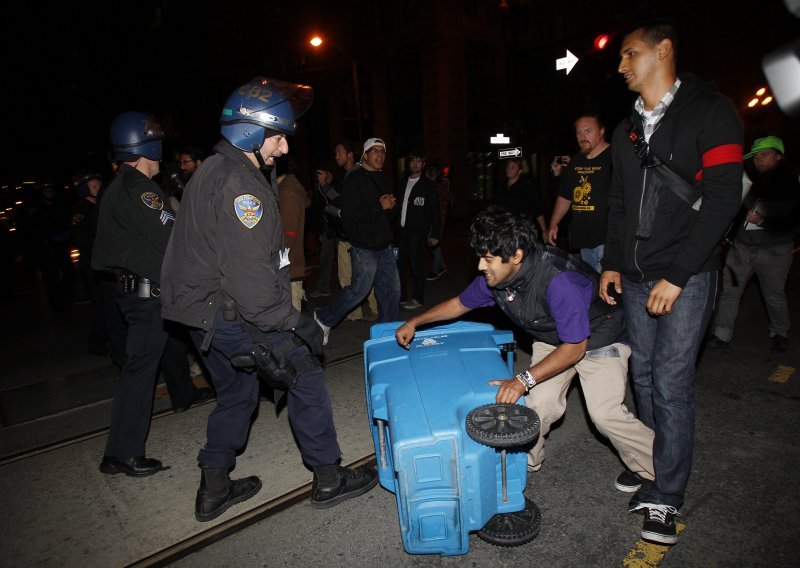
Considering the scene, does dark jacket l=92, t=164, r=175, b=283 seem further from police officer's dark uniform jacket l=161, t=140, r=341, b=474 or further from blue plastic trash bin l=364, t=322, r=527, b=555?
blue plastic trash bin l=364, t=322, r=527, b=555

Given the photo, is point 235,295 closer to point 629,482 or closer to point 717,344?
point 629,482

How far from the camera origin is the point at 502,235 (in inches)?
92.2

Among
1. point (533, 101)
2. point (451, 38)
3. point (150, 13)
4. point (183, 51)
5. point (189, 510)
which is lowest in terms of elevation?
point (189, 510)

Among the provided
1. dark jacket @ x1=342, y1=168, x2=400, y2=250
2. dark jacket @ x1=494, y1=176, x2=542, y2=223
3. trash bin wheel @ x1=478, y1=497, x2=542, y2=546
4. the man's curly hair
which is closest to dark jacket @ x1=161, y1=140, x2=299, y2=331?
the man's curly hair

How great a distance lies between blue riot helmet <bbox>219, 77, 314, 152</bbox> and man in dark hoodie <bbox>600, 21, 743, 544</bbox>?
1645 millimetres

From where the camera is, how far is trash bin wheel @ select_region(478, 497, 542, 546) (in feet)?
7.75

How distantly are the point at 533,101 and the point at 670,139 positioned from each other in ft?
86.6

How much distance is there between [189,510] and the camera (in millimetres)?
2854

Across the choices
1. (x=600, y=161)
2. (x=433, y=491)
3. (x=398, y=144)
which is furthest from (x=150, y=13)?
(x=433, y=491)

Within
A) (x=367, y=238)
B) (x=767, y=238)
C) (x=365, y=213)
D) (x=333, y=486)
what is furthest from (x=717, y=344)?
(x=333, y=486)

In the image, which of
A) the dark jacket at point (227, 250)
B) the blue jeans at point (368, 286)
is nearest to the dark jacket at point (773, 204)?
the blue jeans at point (368, 286)

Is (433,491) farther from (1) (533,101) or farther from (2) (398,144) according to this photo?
(1) (533,101)

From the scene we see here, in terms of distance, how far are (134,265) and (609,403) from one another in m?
2.87

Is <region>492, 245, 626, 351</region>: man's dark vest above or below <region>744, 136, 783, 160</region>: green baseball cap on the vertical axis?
below
